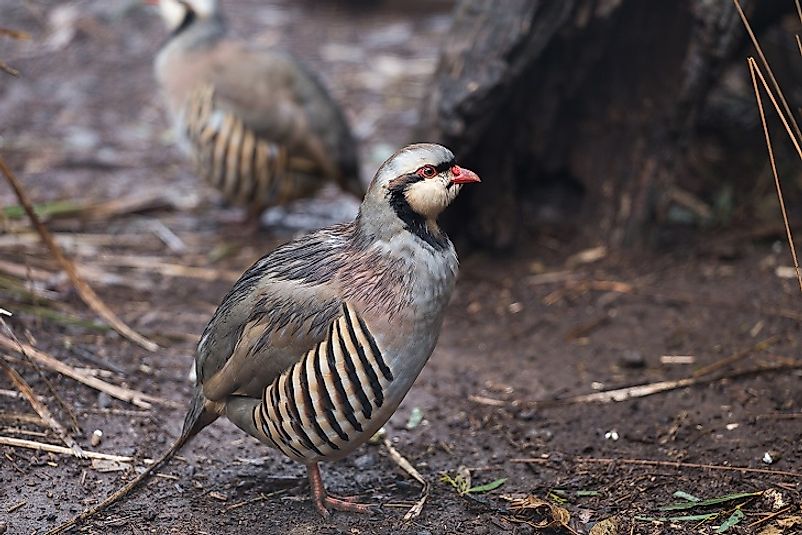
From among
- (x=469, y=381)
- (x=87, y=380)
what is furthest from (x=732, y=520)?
(x=87, y=380)

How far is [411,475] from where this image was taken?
4039 mm

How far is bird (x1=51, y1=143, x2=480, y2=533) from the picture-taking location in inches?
137

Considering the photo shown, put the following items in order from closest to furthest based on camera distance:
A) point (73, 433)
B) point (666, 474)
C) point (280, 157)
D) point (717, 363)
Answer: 1. point (666, 474)
2. point (73, 433)
3. point (717, 363)
4. point (280, 157)

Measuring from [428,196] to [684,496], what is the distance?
138cm

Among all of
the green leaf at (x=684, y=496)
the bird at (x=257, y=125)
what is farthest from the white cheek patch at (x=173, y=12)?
the green leaf at (x=684, y=496)

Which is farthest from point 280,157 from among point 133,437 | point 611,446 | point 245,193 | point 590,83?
point 611,446

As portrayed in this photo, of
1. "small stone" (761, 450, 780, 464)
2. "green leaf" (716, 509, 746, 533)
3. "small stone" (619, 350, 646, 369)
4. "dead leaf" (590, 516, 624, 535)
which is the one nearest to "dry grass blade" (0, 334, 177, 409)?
"dead leaf" (590, 516, 624, 535)

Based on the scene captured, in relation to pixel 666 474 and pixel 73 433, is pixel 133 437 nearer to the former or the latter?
pixel 73 433

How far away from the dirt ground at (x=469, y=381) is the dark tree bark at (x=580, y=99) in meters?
0.34

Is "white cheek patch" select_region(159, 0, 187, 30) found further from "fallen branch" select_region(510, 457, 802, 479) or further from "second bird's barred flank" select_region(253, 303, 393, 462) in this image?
"fallen branch" select_region(510, 457, 802, 479)

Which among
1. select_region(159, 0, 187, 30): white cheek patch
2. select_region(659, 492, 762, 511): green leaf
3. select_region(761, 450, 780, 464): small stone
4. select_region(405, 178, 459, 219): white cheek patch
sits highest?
select_region(405, 178, 459, 219): white cheek patch

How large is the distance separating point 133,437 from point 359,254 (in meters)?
1.31

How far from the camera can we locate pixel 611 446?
413 centimetres

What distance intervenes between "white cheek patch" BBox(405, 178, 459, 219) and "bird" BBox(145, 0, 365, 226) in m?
3.09
